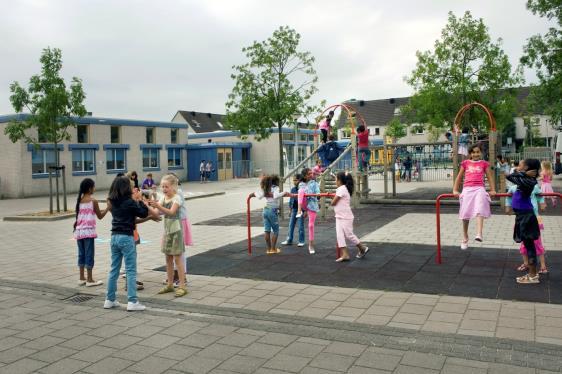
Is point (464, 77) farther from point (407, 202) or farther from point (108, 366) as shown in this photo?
point (108, 366)

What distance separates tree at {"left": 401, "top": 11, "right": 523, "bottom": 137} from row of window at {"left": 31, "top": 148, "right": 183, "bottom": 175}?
19.6 m

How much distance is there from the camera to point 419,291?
22.2 feet

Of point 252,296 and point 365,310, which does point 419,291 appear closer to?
point 365,310

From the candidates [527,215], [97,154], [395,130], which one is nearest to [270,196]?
[527,215]

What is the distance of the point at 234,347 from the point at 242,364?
0.45m

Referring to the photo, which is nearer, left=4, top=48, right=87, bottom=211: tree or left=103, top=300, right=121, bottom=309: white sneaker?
left=103, top=300, right=121, bottom=309: white sneaker

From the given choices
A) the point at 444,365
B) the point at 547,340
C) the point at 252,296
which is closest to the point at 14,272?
the point at 252,296

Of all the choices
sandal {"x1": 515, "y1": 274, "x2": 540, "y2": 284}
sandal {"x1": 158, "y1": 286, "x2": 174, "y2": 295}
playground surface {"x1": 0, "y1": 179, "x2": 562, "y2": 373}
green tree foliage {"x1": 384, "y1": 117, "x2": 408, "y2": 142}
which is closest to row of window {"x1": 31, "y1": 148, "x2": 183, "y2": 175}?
playground surface {"x1": 0, "y1": 179, "x2": 562, "y2": 373}

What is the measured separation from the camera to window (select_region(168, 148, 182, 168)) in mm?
41153

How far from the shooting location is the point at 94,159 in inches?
1355

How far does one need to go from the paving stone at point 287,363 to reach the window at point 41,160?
29026mm

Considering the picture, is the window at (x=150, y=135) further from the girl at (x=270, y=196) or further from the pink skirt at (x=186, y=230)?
the pink skirt at (x=186, y=230)

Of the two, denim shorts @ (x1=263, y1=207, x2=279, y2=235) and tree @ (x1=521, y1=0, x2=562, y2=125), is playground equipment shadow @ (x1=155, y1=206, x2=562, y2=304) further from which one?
tree @ (x1=521, y1=0, x2=562, y2=125)

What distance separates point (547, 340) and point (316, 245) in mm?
5834
